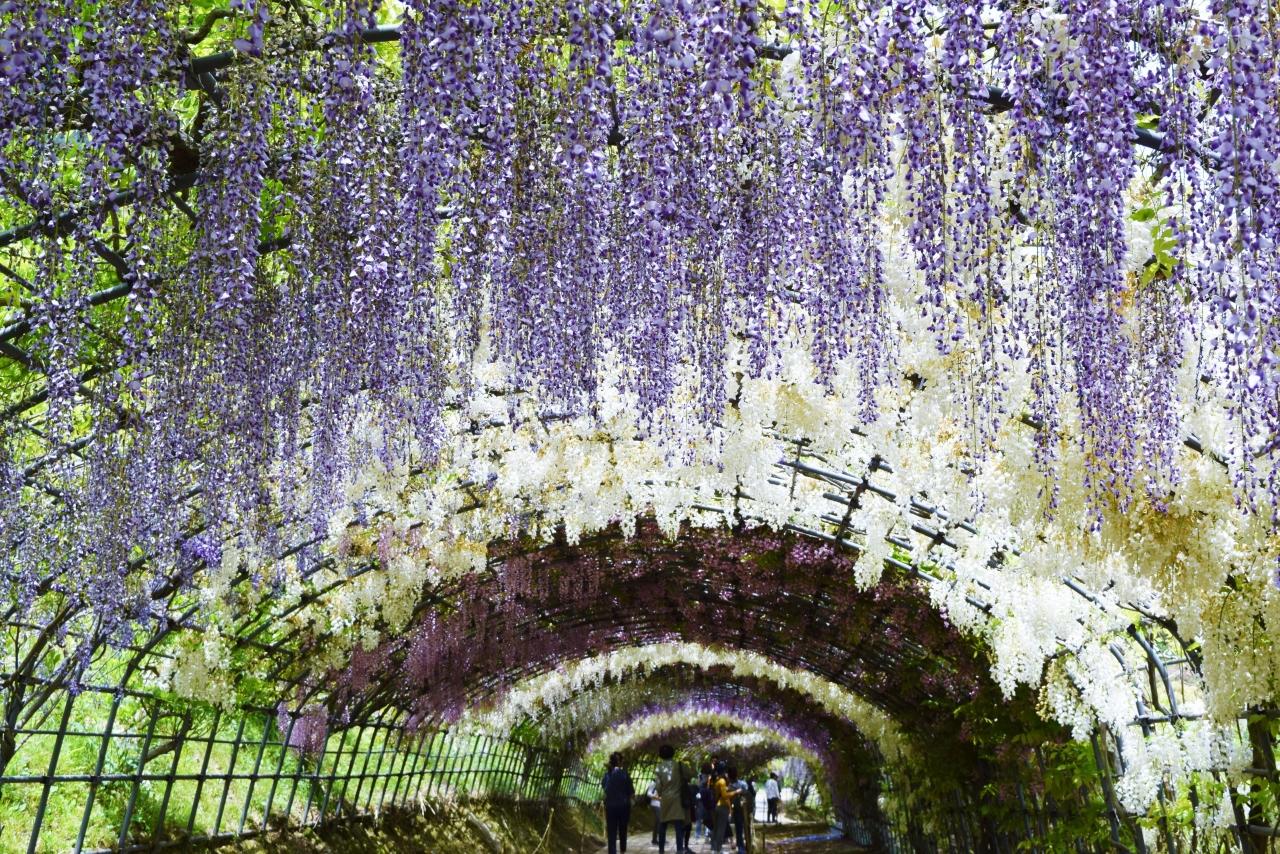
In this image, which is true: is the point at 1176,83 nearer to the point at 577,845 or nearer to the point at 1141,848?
the point at 1141,848

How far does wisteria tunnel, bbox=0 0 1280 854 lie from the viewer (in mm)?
3727

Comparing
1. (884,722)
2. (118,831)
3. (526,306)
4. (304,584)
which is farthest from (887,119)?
(884,722)

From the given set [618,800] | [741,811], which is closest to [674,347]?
[618,800]

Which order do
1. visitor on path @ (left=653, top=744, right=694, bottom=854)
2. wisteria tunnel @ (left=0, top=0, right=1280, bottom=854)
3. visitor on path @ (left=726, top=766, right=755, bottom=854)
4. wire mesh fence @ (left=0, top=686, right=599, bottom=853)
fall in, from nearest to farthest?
wisteria tunnel @ (left=0, top=0, right=1280, bottom=854) → wire mesh fence @ (left=0, top=686, right=599, bottom=853) → visitor on path @ (left=653, top=744, right=694, bottom=854) → visitor on path @ (left=726, top=766, right=755, bottom=854)

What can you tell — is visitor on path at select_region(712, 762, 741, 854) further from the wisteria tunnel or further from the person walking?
the wisteria tunnel

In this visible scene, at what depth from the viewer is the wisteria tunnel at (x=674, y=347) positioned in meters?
3.73

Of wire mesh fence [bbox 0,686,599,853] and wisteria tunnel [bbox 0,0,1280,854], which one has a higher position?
wisteria tunnel [bbox 0,0,1280,854]

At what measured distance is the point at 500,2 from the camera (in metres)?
3.79

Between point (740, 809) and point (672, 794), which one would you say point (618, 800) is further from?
point (740, 809)

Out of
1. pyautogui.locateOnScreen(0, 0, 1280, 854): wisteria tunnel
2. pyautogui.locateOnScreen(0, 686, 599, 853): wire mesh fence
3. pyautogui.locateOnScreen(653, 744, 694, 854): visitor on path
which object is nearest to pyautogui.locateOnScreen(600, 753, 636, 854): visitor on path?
pyautogui.locateOnScreen(653, 744, 694, 854): visitor on path

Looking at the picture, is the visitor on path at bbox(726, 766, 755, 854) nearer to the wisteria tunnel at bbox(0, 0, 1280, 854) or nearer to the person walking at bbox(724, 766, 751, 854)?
the person walking at bbox(724, 766, 751, 854)

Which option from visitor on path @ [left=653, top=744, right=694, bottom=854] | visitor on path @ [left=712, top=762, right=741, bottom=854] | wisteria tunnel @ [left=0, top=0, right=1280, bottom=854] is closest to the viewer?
wisteria tunnel @ [left=0, top=0, right=1280, bottom=854]

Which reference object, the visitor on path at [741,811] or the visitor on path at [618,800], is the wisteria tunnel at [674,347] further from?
the visitor on path at [741,811]

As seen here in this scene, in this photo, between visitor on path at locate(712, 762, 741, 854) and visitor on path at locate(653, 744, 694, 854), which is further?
visitor on path at locate(712, 762, 741, 854)
